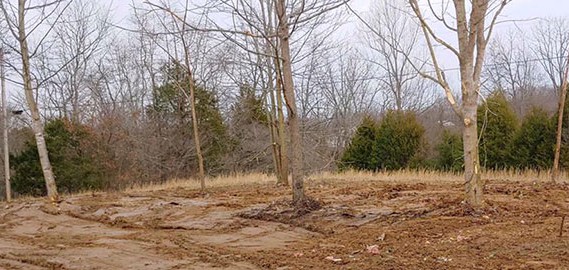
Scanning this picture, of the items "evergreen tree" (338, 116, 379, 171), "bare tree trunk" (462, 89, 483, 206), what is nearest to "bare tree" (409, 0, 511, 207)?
"bare tree trunk" (462, 89, 483, 206)

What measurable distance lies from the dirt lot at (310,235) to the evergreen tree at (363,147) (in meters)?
11.3

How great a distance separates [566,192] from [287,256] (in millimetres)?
5329

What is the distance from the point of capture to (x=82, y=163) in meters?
20.6

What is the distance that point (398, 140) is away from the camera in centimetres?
1948

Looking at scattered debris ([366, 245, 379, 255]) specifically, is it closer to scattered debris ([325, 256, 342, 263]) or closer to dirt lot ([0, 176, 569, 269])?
dirt lot ([0, 176, 569, 269])

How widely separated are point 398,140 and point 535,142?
463 centimetres

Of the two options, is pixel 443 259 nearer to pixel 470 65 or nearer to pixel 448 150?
pixel 470 65

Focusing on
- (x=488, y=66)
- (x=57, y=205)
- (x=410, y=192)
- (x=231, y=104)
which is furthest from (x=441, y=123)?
(x=57, y=205)

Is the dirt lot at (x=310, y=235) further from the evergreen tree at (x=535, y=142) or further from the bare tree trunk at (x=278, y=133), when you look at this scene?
the evergreen tree at (x=535, y=142)

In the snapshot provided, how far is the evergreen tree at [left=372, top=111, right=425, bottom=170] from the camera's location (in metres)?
19.4

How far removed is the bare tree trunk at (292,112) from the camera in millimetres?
7266

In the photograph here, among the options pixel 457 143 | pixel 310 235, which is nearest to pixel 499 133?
pixel 457 143

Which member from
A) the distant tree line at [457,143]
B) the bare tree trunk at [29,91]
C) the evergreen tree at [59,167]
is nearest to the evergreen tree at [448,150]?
the distant tree line at [457,143]

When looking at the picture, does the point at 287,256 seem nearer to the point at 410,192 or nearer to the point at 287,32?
the point at 287,32
